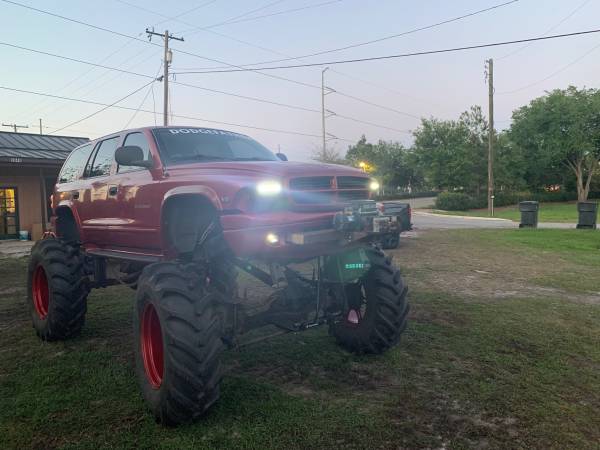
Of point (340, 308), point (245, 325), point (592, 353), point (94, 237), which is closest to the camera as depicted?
point (245, 325)

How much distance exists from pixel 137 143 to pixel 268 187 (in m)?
2.03

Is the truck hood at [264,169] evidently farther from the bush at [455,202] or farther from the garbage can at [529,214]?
the bush at [455,202]

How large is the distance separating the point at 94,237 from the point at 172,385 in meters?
2.73

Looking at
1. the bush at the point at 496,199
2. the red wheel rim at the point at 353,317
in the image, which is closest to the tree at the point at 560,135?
the bush at the point at 496,199

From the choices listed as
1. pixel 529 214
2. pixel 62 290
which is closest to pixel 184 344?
pixel 62 290

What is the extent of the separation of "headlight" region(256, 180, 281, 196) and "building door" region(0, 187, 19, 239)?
17968 mm

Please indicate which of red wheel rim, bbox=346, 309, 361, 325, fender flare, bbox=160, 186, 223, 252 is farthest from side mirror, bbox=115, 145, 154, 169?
red wheel rim, bbox=346, 309, 361, 325

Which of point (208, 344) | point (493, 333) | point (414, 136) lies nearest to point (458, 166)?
point (414, 136)

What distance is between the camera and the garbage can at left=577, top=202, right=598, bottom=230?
19.2 m

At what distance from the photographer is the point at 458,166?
46.1 metres

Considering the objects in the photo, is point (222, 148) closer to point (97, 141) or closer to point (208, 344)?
point (97, 141)

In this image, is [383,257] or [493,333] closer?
[383,257]

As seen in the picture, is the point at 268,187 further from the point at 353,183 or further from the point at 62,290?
the point at 62,290

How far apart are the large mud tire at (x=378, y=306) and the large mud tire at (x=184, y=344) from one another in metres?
1.61
